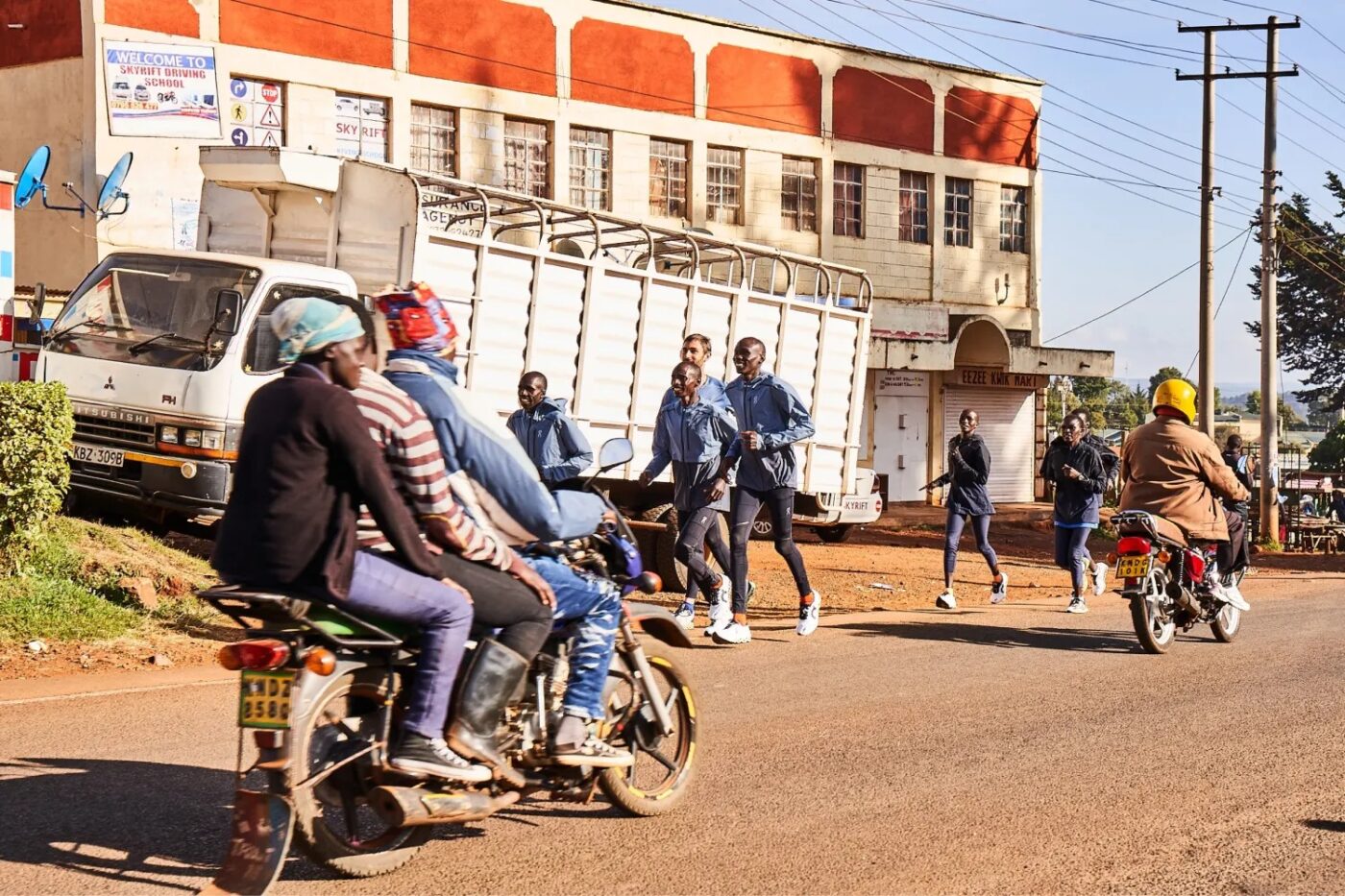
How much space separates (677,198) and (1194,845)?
2454 centimetres

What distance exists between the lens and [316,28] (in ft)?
79.7

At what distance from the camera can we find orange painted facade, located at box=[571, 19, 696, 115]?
90.3 feet

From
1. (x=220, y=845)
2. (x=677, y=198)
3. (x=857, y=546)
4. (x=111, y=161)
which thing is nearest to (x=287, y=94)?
(x=111, y=161)

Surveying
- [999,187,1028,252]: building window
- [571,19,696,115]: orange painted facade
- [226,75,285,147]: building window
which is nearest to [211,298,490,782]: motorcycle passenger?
[226,75,285,147]: building window

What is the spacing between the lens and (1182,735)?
779 centimetres

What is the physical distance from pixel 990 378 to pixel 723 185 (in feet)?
26.5

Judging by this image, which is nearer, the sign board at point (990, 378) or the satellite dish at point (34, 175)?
the satellite dish at point (34, 175)

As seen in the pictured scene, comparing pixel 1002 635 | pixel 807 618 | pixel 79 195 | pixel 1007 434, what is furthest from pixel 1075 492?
pixel 1007 434

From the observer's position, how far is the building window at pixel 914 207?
109 ft

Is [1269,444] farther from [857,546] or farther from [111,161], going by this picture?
[111,161]

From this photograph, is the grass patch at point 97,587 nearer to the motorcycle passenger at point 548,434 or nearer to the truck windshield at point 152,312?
the truck windshield at point 152,312

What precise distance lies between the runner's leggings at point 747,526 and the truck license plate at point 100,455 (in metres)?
4.66

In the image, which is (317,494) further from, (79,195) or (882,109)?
(882,109)

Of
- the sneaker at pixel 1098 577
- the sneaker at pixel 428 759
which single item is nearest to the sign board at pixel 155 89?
the sneaker at pixel 1098 577
